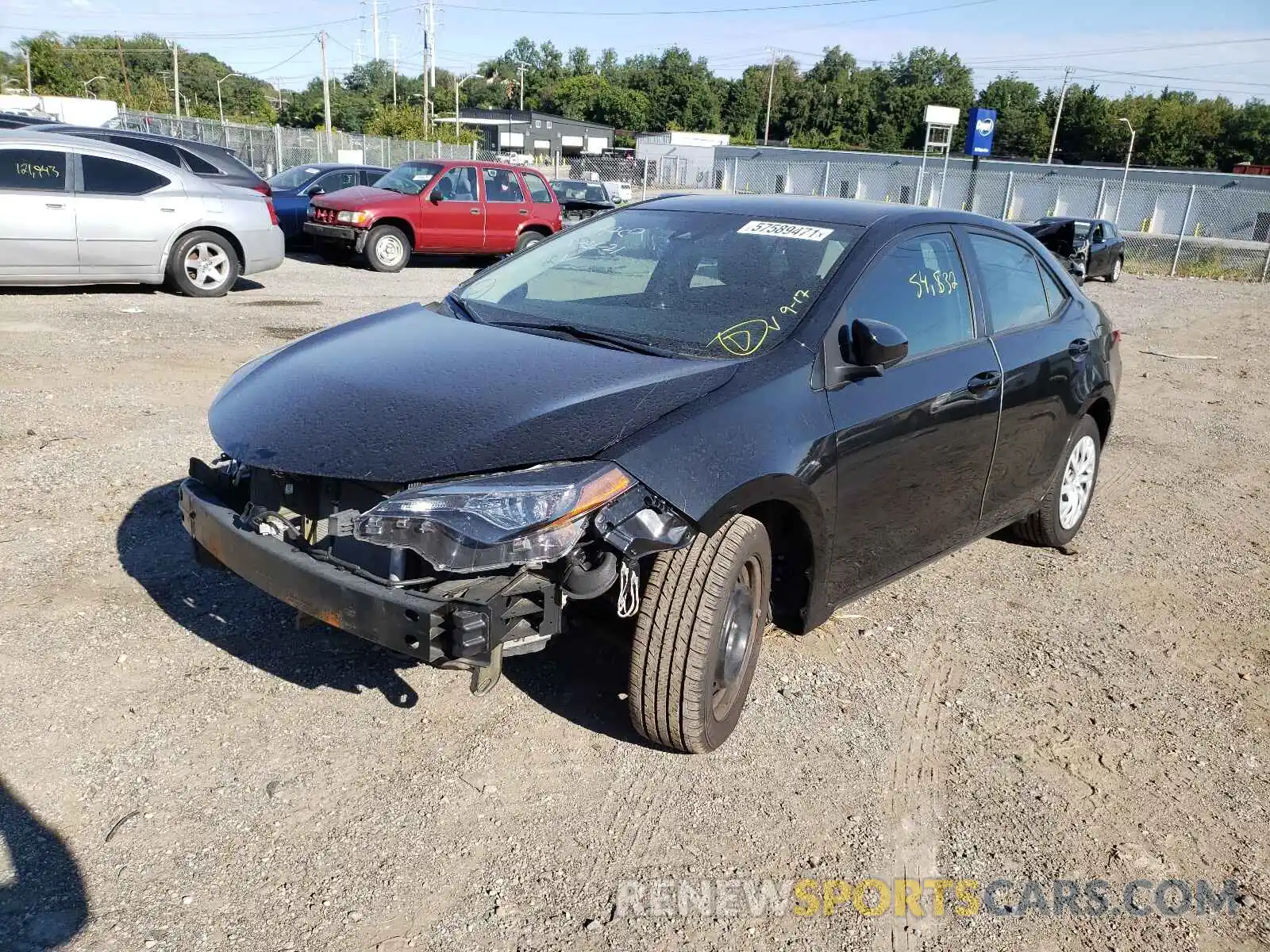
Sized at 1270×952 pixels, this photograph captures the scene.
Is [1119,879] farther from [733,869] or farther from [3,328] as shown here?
[3,328]

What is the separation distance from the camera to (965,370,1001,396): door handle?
398 centimetres

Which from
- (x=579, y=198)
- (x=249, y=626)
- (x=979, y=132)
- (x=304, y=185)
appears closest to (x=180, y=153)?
(x=304, y=185)

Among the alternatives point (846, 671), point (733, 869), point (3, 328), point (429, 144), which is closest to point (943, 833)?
point (733, 869)

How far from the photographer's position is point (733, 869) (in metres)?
2.77

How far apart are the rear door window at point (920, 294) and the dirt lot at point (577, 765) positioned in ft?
4.12

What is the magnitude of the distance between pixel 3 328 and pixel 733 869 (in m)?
8.55

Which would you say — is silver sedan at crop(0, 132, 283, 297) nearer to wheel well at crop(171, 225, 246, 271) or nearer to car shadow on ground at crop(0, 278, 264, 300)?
wheel well at crop(171, 225, 246, 271)

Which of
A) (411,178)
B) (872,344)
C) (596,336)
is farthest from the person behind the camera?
(411,178)

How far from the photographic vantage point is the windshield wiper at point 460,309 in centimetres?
396

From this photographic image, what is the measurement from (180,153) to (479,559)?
41.4 ft

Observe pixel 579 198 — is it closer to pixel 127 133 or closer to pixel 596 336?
pixel 127 133

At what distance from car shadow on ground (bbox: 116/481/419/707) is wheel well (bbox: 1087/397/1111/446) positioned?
3636 mm

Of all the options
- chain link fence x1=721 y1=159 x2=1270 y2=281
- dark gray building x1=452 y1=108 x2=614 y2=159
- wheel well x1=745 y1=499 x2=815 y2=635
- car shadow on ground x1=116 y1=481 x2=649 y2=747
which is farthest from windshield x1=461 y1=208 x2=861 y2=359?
dark gray building x1=452 y1=108 x2=614 y2=159

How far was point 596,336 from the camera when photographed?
3.61 m
